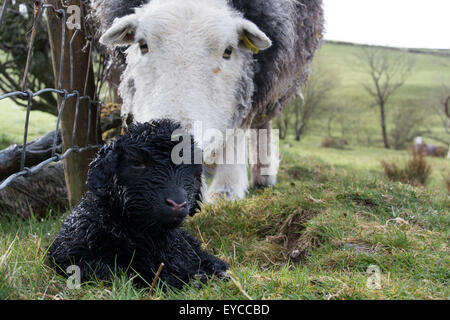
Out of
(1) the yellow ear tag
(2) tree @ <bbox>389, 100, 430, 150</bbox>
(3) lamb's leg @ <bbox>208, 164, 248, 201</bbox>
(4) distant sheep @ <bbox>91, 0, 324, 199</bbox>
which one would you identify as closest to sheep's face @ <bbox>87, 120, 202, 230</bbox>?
(4) distant sheep @ <bbox>91, 0, 324, 199</bbox>

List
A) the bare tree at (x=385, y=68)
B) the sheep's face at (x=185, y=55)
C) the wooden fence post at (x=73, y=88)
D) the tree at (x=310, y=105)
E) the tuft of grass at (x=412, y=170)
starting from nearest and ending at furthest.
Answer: the sheep's face at (x=185, y=55) < the wooden fence post at (x=73, y=88) < the tuft of grass at (x=412, y=170) < the tree at (x=310, y=105) < the bare tree at (x=385, y=68)

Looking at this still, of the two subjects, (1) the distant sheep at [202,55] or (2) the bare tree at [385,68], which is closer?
(1) the distant sheep at [202,55]

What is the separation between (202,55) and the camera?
3.18 m

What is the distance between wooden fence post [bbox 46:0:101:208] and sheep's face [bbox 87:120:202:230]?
1.51 meters

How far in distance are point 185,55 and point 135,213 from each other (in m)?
1.76

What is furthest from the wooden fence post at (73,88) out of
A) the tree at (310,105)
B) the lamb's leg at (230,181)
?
the tree at (310,105)

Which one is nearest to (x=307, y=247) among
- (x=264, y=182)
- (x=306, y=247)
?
(x=306, y=247)

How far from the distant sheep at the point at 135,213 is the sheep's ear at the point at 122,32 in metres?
1.56

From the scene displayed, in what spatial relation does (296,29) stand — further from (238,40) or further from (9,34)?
(9,34)

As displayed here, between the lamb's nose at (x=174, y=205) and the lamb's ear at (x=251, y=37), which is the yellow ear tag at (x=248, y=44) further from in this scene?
the lamb's nose at (x=174, y=205)

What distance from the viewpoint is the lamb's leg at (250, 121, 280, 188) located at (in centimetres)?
527

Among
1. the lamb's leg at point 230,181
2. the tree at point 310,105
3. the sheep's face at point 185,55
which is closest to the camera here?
the sheep's face at point 185,55

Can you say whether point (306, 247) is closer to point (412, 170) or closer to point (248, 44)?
point (248, 44)

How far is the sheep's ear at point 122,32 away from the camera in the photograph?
3.12 meters
